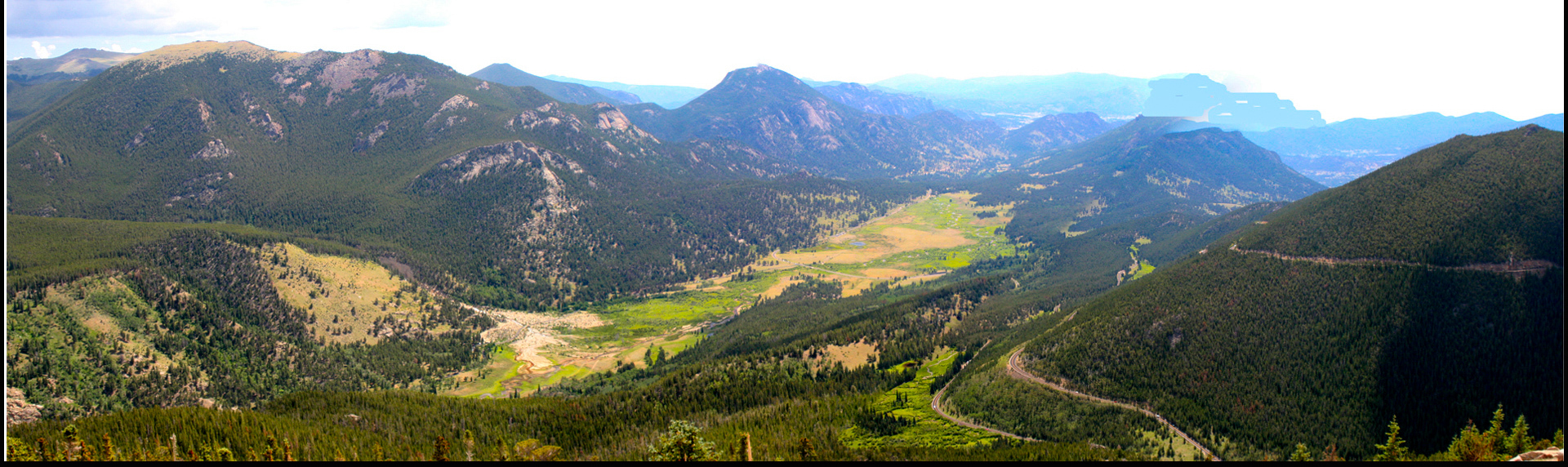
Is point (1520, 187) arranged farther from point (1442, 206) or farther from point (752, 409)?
point (752, 409)

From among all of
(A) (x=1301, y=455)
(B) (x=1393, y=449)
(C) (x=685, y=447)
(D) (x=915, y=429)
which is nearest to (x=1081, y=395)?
(D) (x=915, y=429)

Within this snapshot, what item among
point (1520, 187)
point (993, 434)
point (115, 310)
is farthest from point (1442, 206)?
point (115, 310)

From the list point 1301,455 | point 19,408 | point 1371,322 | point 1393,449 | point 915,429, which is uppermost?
point 1371,322

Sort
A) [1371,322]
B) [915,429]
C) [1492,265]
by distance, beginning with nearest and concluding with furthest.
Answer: [1492,265] < [1371,322] < [915,429]

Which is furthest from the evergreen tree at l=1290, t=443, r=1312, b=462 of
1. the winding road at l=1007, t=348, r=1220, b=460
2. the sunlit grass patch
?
the sunlit grass patch

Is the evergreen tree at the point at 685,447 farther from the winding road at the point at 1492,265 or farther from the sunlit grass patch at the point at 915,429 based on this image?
the winding road at the point at 1492,265

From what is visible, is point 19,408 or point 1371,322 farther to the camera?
point 19,408

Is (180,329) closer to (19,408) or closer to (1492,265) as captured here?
(19,408)
